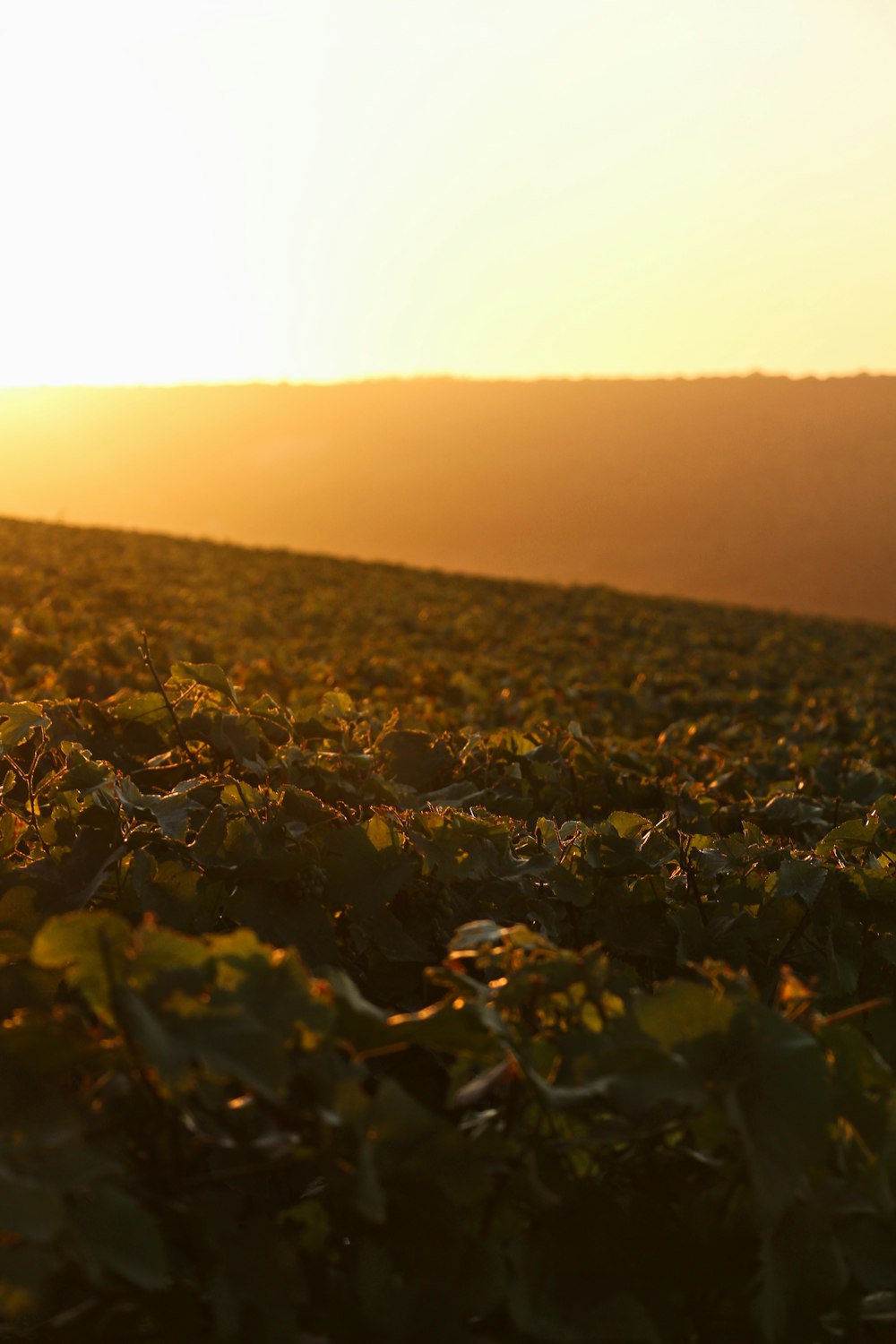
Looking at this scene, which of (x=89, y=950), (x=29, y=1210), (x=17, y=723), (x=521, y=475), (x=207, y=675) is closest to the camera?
(x=29, y=1210)

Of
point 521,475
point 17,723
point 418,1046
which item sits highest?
point 521,475

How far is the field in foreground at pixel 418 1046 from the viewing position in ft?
3.79

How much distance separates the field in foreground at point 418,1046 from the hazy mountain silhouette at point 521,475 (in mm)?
51658

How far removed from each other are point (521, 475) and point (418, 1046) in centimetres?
8422

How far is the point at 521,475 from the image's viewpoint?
3324 inches

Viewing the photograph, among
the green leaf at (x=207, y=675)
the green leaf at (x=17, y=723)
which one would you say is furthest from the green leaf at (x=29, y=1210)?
the green leaf at (x=207, y=675)

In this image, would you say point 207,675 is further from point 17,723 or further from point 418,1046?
point 418,1046

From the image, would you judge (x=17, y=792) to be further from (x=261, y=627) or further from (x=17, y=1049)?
(x=261, y=627)

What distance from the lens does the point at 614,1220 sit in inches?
51.6

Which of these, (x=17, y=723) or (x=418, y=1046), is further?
(x=17, y=723)

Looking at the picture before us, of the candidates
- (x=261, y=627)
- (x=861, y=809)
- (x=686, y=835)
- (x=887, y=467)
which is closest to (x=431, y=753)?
(x=686, y=835)

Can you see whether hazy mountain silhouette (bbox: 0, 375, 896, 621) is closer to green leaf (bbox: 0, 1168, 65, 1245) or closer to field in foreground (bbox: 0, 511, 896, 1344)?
field in foreground (bbox: 0, 511, 896, 1344)

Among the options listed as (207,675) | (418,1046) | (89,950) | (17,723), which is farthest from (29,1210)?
(207,675)

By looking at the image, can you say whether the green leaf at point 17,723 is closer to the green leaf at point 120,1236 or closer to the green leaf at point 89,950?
the green leaf at point 89,950
